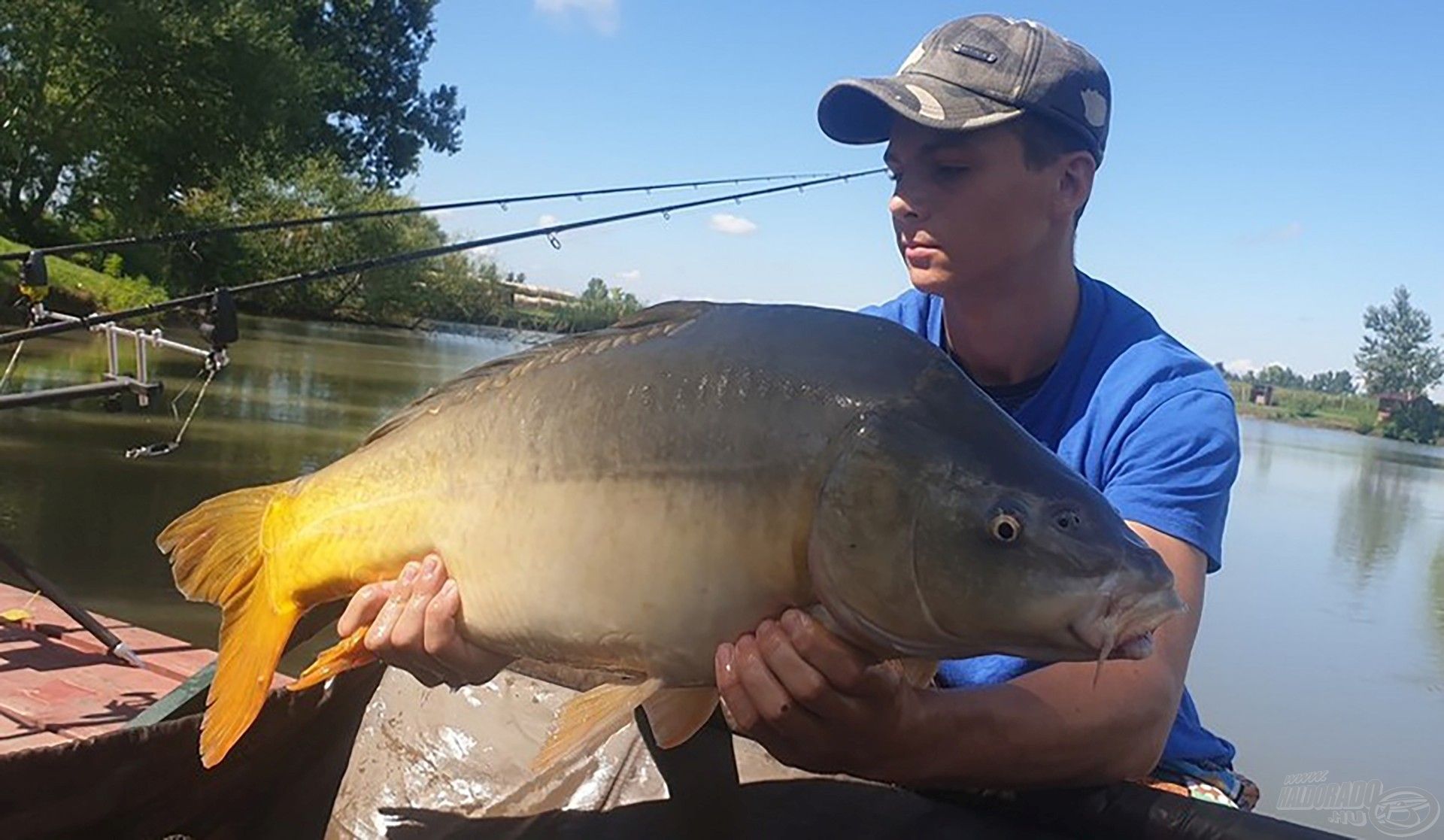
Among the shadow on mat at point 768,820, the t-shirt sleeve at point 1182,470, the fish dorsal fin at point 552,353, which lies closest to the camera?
the fish dorsal fin at point 552,353

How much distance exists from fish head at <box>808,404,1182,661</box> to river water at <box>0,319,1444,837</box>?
159 inches

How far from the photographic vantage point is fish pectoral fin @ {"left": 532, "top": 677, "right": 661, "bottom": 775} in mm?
1294

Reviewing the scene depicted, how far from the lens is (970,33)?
79.2 inches

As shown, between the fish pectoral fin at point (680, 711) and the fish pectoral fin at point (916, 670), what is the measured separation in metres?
0.20

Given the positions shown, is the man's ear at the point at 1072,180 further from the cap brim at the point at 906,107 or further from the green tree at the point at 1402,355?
the green tree at the point at 1402,355

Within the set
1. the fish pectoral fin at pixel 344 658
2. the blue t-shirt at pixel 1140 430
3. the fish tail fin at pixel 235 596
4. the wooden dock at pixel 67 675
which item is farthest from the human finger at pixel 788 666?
the wooden dock at pixel 67 675

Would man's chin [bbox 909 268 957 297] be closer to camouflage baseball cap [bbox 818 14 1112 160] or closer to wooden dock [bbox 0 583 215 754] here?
camouflage baseball cap [bbox 818 14 1112 160]

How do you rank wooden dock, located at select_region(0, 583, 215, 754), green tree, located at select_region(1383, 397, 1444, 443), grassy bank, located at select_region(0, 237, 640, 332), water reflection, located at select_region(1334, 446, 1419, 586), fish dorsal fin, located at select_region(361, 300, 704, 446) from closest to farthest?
fish dorsal fin, located at select_region(361, 300, 704, 446), wooden dock, located at select_region(0, 583, 215, 754), grassy bank, located at select_region(0, 237, 640, 332), water reflection, located at select_region(1334, 446, 1419, 586), green tree, located at select_region(1383, 397, 1444, 443)

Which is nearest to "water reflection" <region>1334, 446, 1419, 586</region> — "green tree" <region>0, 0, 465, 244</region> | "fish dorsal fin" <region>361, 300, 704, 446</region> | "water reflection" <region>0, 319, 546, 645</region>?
"water reflection" <region>0, 319, 546, 645</region>

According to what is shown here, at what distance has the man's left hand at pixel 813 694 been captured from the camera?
3.99 feet

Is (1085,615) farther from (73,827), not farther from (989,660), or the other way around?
(73,827)

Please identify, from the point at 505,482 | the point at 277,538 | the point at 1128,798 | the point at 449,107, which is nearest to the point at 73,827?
the point at 277,538

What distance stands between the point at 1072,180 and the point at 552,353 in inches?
39.9

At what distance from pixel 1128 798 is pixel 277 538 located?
123 cm
